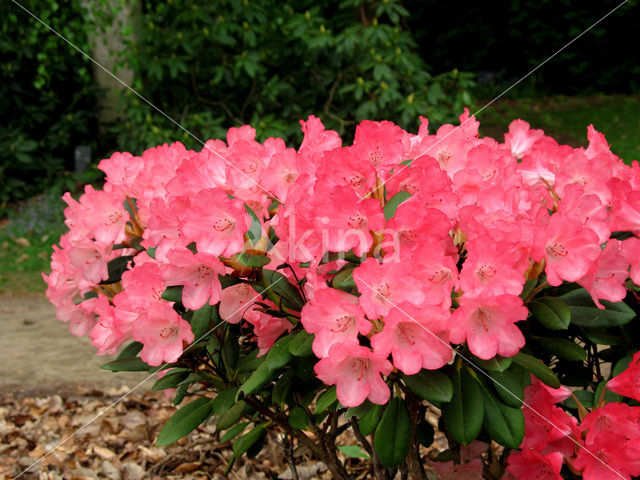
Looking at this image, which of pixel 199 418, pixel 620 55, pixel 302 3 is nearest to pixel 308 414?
pixel 199 418

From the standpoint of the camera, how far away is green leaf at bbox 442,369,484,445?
1.21 meters

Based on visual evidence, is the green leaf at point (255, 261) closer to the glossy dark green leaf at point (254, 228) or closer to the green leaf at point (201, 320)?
the glossy dark green leaf at point (254, 228)

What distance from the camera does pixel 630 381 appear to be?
1.30 metres

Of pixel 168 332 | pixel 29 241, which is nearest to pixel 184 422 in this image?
pixel 168 332

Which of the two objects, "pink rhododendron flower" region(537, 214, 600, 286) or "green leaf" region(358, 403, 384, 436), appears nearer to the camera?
"pink rhododendron flower" region(537, 214, 600, 286)

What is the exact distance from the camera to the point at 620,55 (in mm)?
10992

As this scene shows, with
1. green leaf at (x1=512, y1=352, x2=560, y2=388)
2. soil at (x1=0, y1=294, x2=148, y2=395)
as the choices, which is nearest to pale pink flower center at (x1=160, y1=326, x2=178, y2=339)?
green leaf at (x1=512, y1=352, x2=560, y2=388)

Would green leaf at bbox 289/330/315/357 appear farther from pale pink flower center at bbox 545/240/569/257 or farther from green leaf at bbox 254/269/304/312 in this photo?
pale pink flower center at bbox 545/240/569/257

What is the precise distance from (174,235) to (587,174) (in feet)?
2.91

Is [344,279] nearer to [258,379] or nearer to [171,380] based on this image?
[258,379]

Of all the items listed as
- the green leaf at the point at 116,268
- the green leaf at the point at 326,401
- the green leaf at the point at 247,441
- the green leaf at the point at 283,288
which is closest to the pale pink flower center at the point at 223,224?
the green leaf at the point at 283,288

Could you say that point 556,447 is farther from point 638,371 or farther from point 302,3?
point 302,3

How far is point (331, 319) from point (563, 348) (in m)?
0.55

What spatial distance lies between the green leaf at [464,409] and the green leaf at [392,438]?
9cm
